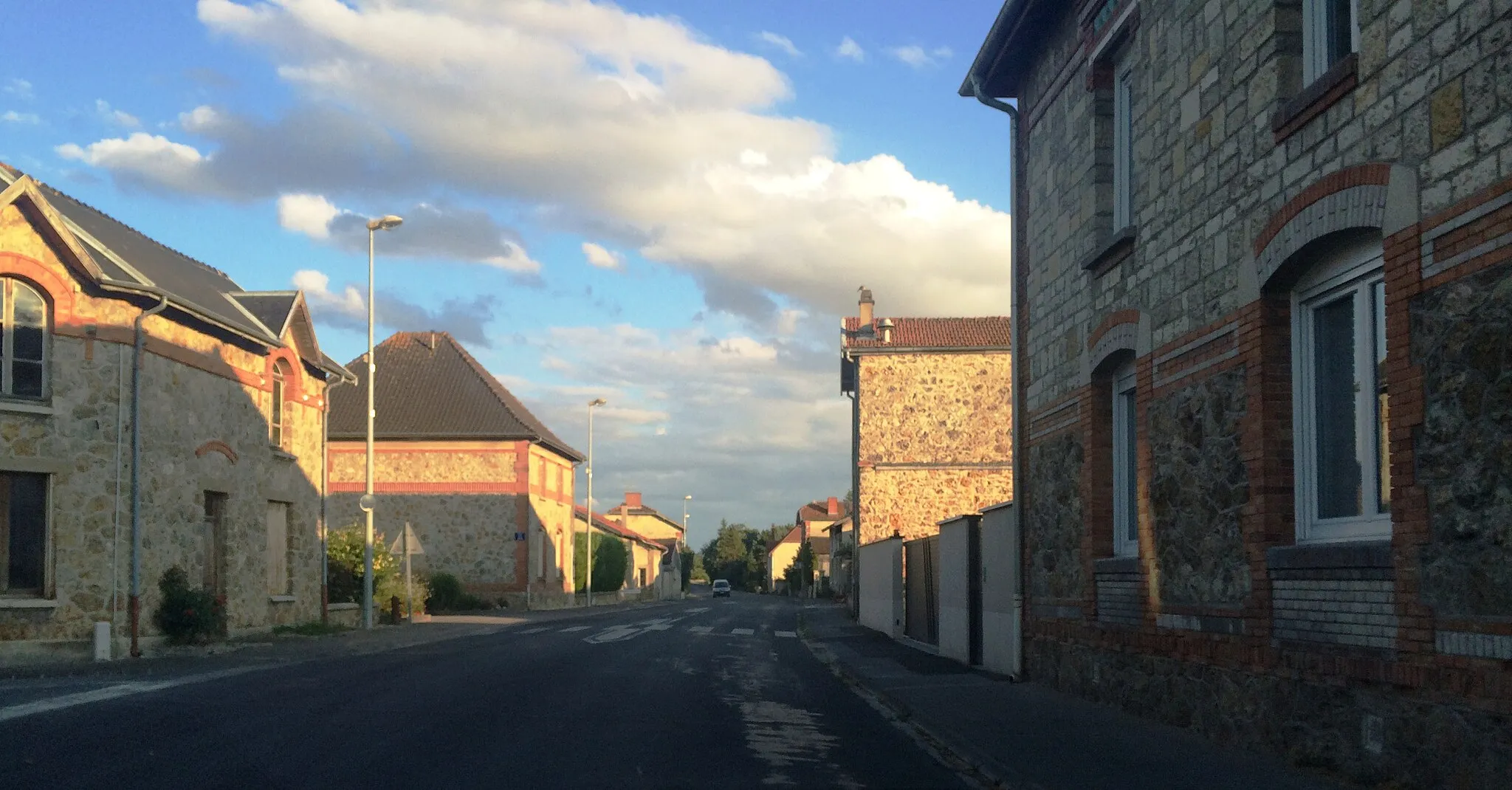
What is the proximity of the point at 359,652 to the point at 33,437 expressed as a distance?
19.2 feet

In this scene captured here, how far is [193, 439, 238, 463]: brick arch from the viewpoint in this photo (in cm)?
2294

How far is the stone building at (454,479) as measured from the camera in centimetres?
4834

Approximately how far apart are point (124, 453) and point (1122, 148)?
618 inches

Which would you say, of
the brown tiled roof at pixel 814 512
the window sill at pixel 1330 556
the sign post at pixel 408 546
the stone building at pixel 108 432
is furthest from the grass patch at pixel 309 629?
the brown tiled roof at pixel 814 512

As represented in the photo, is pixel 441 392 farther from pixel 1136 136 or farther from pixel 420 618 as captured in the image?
pixel 1136 136

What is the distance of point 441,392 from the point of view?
5044 centimetres

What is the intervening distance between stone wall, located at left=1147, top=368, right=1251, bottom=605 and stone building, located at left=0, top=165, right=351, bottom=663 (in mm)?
15926

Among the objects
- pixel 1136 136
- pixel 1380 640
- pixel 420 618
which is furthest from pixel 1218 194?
pixel 420 618

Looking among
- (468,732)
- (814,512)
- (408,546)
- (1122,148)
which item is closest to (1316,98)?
(1122,148)

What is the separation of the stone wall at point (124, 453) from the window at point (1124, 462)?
50.0ft

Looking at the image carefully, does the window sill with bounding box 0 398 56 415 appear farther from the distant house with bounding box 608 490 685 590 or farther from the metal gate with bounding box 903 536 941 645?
the distant house with bounding box 608 490 685 590

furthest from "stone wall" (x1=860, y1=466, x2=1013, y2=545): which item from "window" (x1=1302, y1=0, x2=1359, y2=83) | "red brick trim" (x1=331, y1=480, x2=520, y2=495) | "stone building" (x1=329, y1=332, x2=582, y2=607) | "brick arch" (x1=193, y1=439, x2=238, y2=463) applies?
"window" (x1=1302, y1=0, x2=1359, y2=83)

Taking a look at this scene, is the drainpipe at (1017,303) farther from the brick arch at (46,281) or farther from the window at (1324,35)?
the brick arch at (46,281)

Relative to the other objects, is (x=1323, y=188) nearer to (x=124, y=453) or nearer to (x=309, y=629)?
(x=124, y=453)
